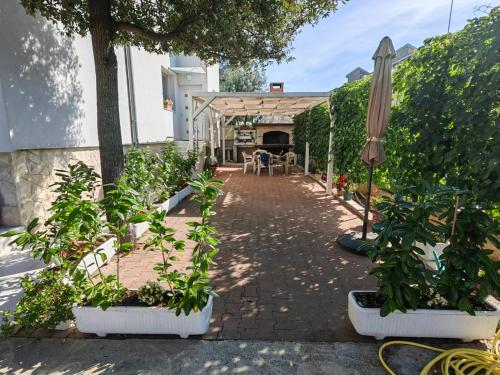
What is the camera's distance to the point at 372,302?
7.43 ft

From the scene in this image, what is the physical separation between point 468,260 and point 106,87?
4027mm

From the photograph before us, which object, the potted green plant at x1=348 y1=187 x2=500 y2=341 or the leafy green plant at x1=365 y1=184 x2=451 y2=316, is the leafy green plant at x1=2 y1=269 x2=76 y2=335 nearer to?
the potted green plant at x1=348 y1=187 x2=500 y2=341

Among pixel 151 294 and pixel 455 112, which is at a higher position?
pixel 455 112

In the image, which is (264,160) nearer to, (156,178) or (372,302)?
(156,178)

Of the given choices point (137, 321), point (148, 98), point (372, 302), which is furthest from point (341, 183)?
point (137, 321)

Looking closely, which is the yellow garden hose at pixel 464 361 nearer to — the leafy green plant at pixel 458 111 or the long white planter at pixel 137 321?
the leafy green plant at pixel 458 111

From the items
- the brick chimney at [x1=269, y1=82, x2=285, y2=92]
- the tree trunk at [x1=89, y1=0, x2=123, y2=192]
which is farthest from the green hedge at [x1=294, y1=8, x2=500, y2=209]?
the brick chimney at [x1=269, y1=82, x2=285, y2=92]

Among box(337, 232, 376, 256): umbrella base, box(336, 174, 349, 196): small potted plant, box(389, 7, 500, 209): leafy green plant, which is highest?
box(389, 7, 500, 209): leafy green plant

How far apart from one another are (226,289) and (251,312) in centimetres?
47

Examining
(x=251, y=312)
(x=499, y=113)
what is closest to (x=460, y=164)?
(x=499, y=113)

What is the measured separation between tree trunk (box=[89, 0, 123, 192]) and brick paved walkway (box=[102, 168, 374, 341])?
1.30 meters

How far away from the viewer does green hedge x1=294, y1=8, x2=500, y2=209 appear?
2.07 metres

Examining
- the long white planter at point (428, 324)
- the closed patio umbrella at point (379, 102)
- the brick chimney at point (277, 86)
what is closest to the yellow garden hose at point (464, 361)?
the long white planter at point (428, 324)

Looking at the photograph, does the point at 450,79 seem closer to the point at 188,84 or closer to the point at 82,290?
the point at 82,290
